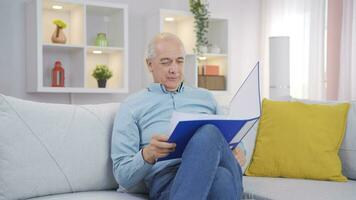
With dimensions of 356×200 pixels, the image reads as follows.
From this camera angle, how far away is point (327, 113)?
2.29 meters

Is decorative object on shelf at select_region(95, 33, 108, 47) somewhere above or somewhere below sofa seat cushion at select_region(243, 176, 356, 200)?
above

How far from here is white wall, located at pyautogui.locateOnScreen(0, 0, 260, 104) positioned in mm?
3502

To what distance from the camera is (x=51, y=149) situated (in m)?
1.81

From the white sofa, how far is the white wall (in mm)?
1737

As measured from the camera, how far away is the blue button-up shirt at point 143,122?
1755 mm

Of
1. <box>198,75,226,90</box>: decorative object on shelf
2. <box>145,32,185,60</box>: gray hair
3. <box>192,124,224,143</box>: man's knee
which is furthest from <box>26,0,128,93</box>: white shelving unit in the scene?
<box>192,124,224,143</box>: man's knee

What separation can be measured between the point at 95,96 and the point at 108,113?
6.07 feet

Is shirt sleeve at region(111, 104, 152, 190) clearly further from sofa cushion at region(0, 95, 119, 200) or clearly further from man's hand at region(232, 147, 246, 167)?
man's hand at region(232, 147, 246, 167)

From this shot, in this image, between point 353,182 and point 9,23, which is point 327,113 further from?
point 9,23

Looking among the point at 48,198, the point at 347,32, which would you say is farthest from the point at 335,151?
the point at 347,32

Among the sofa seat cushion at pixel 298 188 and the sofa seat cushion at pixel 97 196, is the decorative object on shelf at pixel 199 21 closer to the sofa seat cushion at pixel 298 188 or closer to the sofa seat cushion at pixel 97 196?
the sofa seat cushion at pixel 298 188

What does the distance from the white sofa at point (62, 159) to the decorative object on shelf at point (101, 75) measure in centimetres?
160

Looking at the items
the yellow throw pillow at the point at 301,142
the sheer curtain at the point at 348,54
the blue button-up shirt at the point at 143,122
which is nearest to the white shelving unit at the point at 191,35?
the sheer curtain at the point at 348,54

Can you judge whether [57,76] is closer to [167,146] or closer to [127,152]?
[127,152]
